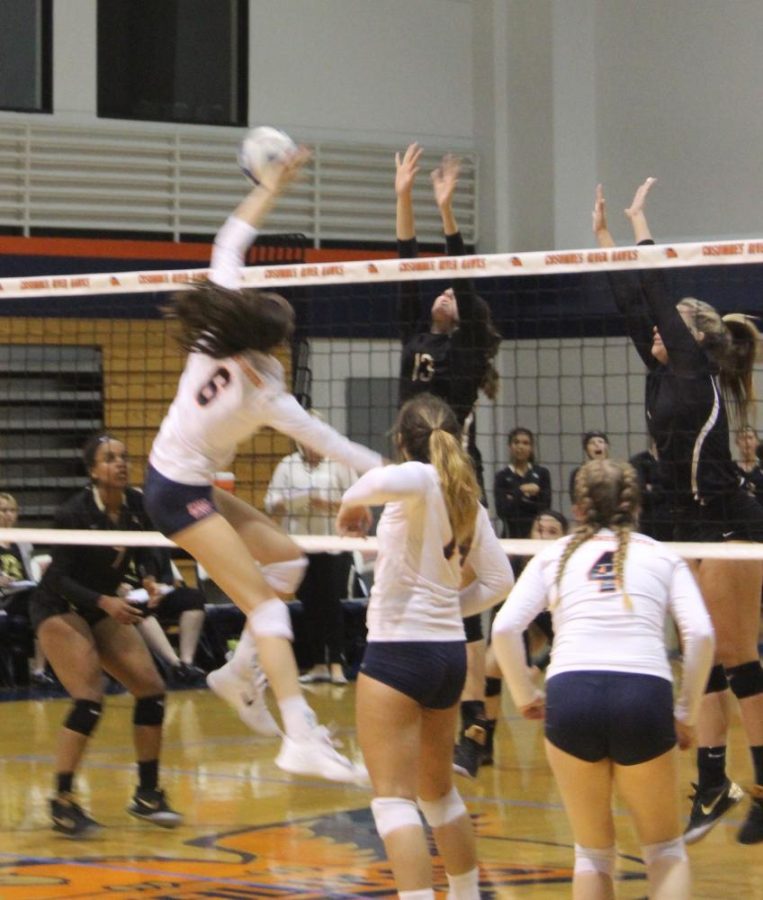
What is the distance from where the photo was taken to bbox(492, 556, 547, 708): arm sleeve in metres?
4.46

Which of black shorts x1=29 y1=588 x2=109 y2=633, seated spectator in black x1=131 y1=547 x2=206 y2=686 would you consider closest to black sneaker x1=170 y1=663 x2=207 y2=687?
seated spectator in black x1=131 y1=547 x2=206 y2=686

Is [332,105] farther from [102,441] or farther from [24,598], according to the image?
[102,441]

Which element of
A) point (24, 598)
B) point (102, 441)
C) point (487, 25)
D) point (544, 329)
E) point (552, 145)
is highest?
point (487, 25)

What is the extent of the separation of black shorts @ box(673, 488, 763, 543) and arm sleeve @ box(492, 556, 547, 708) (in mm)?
2027

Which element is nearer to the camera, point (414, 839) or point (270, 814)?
point (414, 839)

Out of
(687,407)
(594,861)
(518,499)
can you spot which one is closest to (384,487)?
(594,861)

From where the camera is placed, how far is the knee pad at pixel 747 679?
20.7ft

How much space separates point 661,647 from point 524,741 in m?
5.01

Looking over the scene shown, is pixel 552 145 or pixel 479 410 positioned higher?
pixel 552 145

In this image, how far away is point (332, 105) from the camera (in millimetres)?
15695

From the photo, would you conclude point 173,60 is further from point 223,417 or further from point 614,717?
point 614,717

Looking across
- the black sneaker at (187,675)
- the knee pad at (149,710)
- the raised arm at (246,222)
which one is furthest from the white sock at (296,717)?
the black sneaker at (187,675)

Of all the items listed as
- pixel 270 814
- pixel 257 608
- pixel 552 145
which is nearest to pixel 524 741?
pixel 270 814

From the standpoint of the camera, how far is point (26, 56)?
48.3 feet
